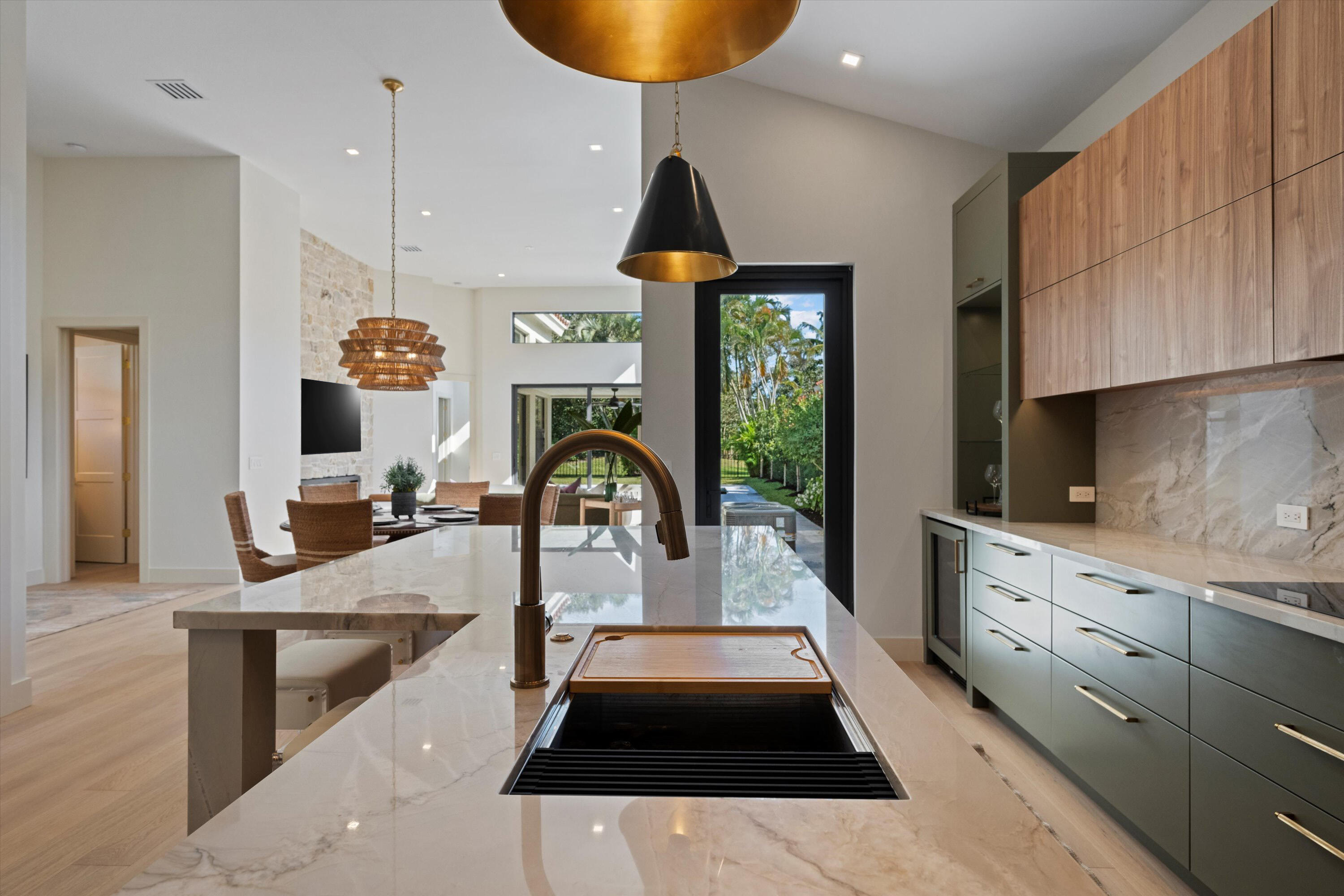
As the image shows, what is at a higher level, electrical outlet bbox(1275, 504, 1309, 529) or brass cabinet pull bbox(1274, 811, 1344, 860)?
electrical outlet bbox(1275, 504, 1309, 529)

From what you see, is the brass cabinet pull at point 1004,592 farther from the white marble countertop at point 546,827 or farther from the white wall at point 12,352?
the white wall at point 12,352

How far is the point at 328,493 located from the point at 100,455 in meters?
3.06

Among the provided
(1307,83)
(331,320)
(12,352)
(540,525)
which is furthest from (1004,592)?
(331,320)

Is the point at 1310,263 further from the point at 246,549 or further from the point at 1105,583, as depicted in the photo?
the point at 246,549

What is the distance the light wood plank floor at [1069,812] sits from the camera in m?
1.93

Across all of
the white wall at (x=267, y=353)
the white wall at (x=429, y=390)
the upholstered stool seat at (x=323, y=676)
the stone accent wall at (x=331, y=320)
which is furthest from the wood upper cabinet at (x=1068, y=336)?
the white wall at (x=429, y=390)

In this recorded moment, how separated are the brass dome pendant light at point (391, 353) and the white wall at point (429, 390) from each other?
421cm

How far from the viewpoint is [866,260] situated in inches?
157

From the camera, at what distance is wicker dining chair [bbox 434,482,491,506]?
6.34m

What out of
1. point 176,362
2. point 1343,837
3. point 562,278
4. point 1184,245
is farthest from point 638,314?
point 1343,837

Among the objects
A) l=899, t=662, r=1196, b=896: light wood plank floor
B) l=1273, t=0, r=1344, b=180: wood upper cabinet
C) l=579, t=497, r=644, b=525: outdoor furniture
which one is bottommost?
l=899, t=662, r=1196, b=896: light wood plank floor

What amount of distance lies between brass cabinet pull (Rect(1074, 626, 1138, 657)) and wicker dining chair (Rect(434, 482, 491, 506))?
4.96m

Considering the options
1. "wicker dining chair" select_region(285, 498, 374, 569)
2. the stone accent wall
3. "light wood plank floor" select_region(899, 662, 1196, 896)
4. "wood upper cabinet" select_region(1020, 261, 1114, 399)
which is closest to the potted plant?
"wicker dining chair" select_region(285, 498, 374, 569)

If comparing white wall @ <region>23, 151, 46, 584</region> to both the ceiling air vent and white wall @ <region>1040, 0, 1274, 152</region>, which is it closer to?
the ceiling air vent
